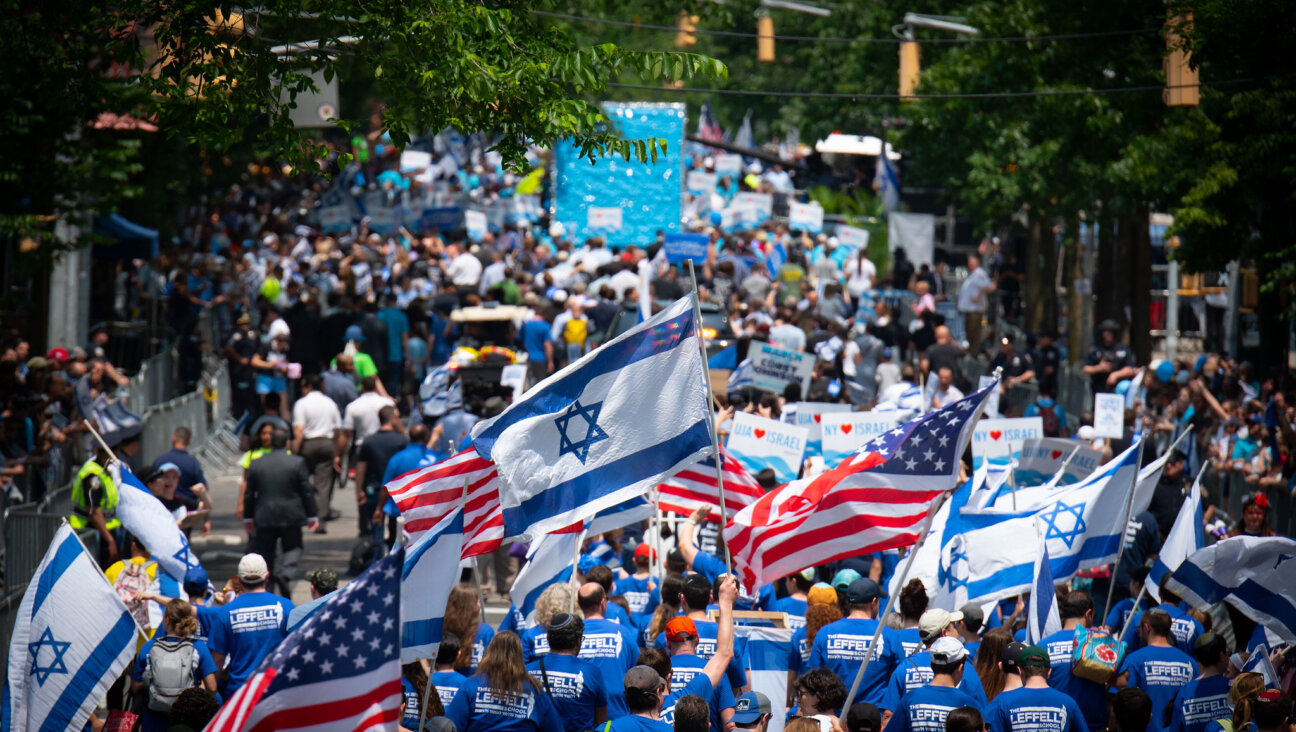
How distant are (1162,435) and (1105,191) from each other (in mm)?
5845

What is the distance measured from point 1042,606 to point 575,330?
47.2 feet

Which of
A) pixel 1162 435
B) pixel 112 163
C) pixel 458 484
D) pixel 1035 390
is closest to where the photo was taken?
pixel 458 484

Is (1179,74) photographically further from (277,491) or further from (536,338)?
(536,338)

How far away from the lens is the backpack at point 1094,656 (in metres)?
8.89

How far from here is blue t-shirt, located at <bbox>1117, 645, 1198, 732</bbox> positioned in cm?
914

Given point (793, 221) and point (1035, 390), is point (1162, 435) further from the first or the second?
point (793, 221)

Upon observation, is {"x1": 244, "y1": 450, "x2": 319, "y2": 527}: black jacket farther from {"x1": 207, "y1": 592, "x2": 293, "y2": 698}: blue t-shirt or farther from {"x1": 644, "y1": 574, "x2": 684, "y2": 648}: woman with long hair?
{"x1": 644, "y1": 574, "x2": 684, "y2": 648}: woman with long hair

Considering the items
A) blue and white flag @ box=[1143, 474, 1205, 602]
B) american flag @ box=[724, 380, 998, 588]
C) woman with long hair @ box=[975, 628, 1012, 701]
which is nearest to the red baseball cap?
american flag @ box=[724, 380, 998, 588]

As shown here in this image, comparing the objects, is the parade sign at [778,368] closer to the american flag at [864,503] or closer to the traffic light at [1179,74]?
the traffic light at [1179,74]

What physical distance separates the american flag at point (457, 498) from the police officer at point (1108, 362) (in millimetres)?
12853

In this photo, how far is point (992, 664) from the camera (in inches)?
344

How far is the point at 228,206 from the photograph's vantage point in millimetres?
42344

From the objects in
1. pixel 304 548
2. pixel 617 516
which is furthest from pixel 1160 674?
pixel 304 548

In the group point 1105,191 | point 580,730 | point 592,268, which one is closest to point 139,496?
point 580,730
